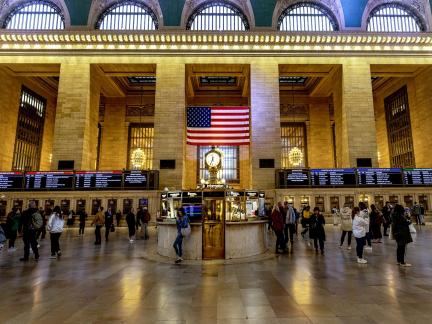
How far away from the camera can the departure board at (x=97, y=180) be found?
16.1 meters

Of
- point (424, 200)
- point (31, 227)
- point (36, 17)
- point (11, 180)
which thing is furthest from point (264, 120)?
point (36, 17)

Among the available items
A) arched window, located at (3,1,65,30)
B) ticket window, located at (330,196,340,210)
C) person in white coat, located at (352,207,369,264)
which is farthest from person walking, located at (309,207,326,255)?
arched window, located at (3,1,65,30)

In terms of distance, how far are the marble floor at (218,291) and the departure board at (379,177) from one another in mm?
10215

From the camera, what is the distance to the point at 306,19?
18.9 metres

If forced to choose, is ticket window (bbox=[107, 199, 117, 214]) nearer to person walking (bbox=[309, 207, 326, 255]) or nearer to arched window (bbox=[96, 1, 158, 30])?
arched window (bbox=[96, 1, 158, 30])

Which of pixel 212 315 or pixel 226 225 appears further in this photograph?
pixel 226 225

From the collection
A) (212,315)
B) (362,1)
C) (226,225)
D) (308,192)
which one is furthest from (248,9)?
(212,315)

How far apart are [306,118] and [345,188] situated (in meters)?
9.82

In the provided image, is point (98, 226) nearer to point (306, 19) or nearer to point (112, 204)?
point (112, 204)

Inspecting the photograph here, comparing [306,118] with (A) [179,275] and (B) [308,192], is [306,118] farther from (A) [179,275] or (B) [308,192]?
(A) [179,275]

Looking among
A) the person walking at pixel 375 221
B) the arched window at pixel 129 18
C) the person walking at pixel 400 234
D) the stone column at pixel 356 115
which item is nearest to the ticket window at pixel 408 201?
the stone column at pixel 356 115

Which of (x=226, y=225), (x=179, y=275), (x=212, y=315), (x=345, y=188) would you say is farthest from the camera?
(x=345, y=188)

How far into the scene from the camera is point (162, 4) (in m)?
18.5

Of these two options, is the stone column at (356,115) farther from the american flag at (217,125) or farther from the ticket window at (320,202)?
the american flag at (217,125)
